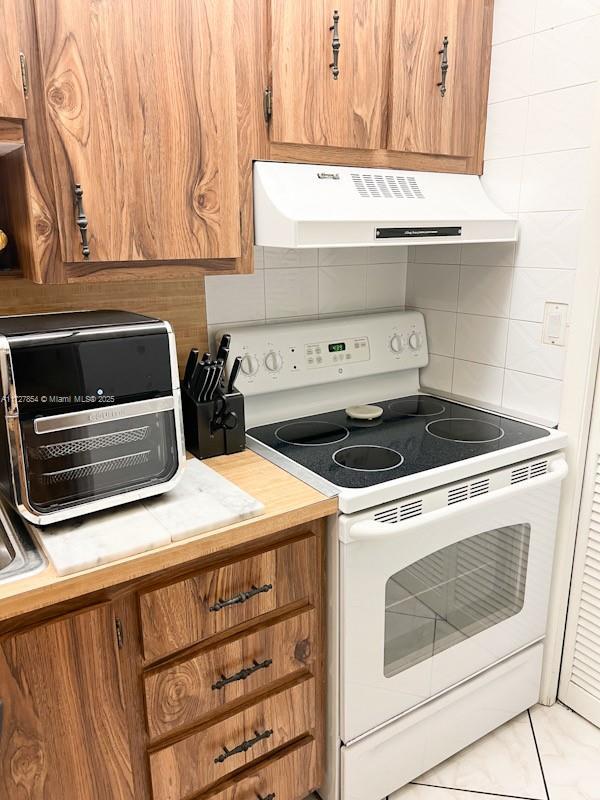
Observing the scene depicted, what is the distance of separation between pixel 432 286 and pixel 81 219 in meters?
1.23

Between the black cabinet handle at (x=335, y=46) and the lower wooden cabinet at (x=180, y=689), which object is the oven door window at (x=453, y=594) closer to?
the lower wooden cabinet at (x=180, y=689)

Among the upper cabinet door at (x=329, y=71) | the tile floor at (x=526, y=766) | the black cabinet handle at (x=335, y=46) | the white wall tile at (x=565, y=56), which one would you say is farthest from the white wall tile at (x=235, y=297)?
the tile floor at (x=526, y=766)

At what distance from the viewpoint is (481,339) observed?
6.28 feet

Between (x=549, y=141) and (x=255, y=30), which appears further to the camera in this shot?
(x=549, y=141)

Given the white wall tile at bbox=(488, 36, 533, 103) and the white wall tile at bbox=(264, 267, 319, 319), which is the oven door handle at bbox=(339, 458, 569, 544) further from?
the white wall tile at bbox=(488, 36, 533, 103)

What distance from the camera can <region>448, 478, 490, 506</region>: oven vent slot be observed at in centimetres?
148

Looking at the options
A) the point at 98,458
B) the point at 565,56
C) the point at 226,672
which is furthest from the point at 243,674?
the point at 565,56

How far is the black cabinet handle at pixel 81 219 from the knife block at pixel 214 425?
47 cm

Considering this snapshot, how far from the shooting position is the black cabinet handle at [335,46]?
143 cm

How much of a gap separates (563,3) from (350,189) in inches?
28.6

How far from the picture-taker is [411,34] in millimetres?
1548

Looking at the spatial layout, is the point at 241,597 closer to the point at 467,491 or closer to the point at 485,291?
the point at 467,491

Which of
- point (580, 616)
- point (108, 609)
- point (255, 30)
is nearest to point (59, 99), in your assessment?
point (255, 30)

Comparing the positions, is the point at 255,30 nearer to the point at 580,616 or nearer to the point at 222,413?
the point at 222,413
